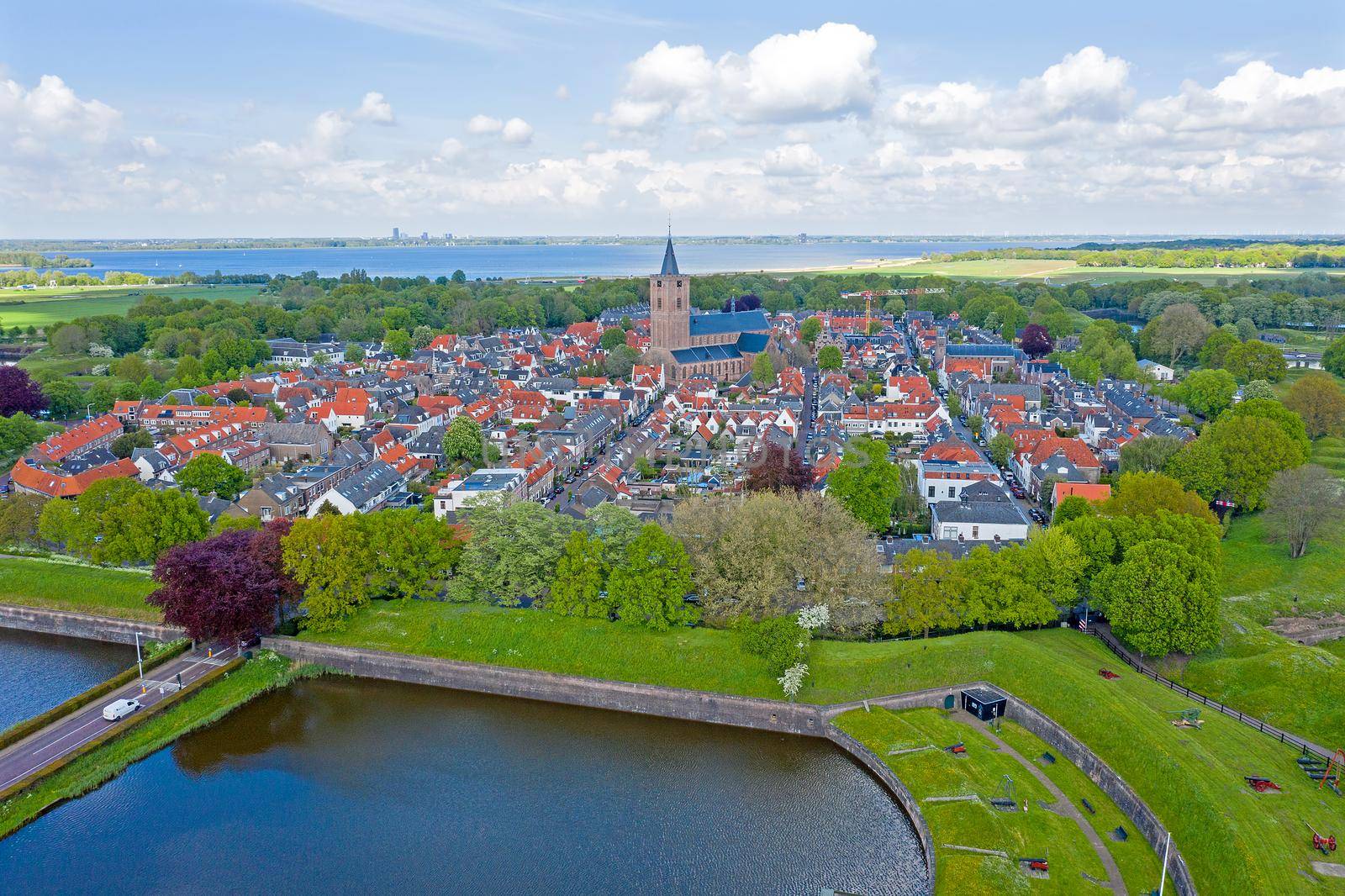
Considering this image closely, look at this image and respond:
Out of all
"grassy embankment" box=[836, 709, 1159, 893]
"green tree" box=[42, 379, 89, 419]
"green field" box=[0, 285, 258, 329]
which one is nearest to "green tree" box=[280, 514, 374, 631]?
"grassy embankment" box=[836, 709, 1159, 893]

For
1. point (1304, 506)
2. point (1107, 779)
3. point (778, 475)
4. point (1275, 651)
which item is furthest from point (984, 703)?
point (1304, 506)

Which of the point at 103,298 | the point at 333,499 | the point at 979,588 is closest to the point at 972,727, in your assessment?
the point at 979,588

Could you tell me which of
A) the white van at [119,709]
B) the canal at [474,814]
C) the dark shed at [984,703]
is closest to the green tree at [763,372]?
the dark shed at [984,703]

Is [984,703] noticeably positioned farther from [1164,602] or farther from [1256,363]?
[1256,363]

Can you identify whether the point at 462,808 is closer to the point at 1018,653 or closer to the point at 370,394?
the point at 1018,653

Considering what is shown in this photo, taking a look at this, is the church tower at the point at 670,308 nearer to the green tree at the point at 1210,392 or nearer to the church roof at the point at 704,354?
the church roof at the point at 704,354

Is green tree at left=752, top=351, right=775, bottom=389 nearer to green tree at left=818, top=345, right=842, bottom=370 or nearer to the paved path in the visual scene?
green tree at left=818, top=345, right=842, bottom=370
